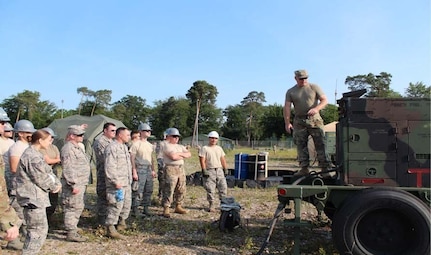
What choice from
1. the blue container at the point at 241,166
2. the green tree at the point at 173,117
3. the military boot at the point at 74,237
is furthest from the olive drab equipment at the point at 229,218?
the green tree at the point at 173,117

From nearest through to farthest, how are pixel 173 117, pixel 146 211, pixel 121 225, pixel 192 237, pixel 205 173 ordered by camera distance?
1. pixel 192 237
2. pixel 121 225
3. pixel 146 211
4. pixel 205 173
5. pixel 173 117

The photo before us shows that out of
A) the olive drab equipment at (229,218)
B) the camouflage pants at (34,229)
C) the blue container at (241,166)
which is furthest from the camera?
the blue container at (241,166)

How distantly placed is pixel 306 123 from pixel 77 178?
11.5 feet

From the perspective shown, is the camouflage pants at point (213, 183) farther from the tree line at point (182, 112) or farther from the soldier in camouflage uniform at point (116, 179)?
the tree line at point (182, 112)

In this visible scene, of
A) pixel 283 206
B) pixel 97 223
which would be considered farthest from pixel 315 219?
pixel 97 223

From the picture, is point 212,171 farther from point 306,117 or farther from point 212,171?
point 306,117

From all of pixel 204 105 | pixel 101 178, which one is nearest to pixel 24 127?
pixel 101 178

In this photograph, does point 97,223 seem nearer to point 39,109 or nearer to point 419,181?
point 419,181

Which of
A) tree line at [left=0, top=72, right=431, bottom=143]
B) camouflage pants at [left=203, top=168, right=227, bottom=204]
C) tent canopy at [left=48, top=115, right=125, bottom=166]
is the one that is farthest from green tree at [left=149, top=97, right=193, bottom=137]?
camouflage pants at [left=203, top=168, right=227, bottom=204]

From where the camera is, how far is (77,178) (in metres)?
6.13

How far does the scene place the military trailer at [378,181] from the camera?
4695mm

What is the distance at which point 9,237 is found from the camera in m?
2.84

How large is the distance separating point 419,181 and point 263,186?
6.77 metres

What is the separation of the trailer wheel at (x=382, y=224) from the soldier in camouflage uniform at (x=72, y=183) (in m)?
3.70
